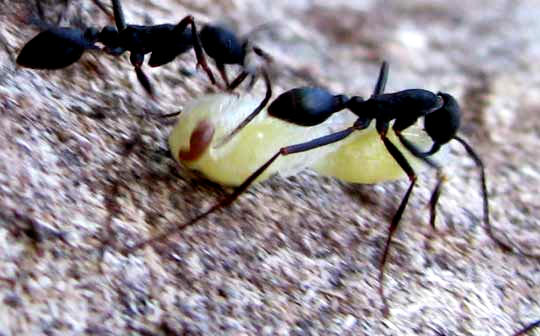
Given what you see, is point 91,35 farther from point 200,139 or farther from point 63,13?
point 200,139

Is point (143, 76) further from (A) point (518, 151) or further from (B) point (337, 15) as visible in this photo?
(B) point (337, 15)

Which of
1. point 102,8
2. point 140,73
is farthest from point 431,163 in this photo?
point 102,8

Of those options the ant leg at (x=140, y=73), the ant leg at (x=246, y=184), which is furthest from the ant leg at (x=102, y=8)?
the ant leg at (x=246, y=184)

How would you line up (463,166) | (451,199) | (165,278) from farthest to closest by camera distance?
1. (463,166)
2. (451,199)
3. (165,278)

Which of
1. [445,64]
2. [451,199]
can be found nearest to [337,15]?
[445,64]

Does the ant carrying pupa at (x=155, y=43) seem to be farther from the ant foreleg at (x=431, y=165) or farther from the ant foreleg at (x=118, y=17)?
the ant foreleg at (x=431, y=165)
